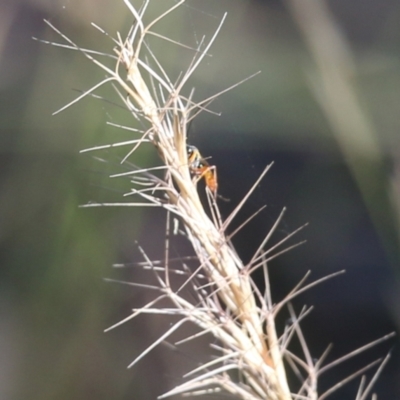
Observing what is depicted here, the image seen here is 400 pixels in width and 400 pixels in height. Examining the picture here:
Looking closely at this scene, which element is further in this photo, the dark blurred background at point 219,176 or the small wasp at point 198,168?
the dark blurred background at point 219,176

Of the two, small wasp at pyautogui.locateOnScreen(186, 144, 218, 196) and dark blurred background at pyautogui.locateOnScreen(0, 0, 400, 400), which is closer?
small wasp at pyautogui.locateOnScreen(186, 144, 218, 196)

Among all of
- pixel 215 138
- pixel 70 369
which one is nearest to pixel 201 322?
pixel 215 138

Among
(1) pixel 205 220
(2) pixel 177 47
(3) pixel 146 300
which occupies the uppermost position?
(2) pixel 177 47

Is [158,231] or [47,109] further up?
[47,109]

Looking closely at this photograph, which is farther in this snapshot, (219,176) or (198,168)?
(219,176)

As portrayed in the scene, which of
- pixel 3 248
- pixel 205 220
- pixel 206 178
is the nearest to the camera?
pixel 205 220

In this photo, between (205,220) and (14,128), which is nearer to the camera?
(205,220)

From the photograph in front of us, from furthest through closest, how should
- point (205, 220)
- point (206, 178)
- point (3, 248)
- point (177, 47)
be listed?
1. point (3, 248)
2. point (177, 47)
3. point (206, 178)
4. point (205, 220)

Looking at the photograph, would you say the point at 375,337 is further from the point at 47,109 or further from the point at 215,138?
the point at 47,109
